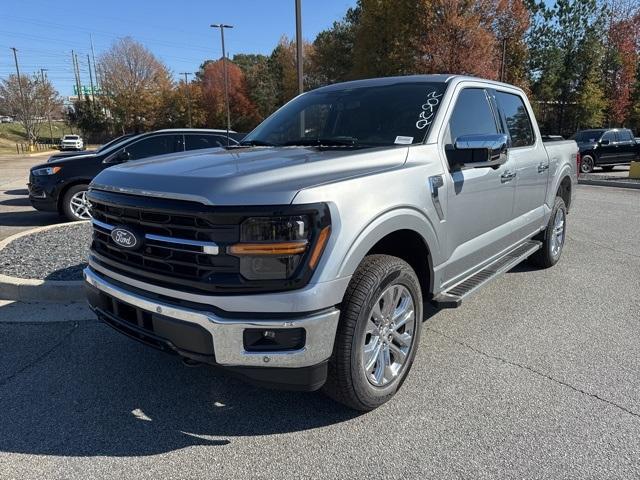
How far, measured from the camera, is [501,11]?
36500 mm

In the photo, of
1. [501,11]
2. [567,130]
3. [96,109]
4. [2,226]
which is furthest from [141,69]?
[2,226]

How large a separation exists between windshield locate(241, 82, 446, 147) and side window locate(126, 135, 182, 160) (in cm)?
570

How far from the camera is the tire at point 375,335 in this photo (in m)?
2.63

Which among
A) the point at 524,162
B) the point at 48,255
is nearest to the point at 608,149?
the point at 524,162

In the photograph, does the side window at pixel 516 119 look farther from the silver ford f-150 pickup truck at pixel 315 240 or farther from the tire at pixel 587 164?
the tire at pixel 587 164

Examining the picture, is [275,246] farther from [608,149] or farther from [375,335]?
[608,149]

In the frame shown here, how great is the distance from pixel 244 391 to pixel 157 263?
3.57 ft

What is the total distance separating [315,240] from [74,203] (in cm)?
809

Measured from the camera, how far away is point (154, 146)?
31.3 feet

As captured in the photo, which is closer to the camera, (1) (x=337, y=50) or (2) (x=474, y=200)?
(2) (x=474, y=200)

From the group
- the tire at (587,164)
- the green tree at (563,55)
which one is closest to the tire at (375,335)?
the tire at (587,164)

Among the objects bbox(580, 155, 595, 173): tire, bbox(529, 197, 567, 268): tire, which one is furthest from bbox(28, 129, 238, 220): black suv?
bbox(580, 155, 595, 173): tire

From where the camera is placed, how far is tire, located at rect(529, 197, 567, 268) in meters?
5.72

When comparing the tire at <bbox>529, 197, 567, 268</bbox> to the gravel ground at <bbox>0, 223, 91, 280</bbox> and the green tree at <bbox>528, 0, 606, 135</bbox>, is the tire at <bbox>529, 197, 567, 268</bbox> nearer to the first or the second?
the gravel ground at <bbox>0, 223, 91, 280</bbox>
